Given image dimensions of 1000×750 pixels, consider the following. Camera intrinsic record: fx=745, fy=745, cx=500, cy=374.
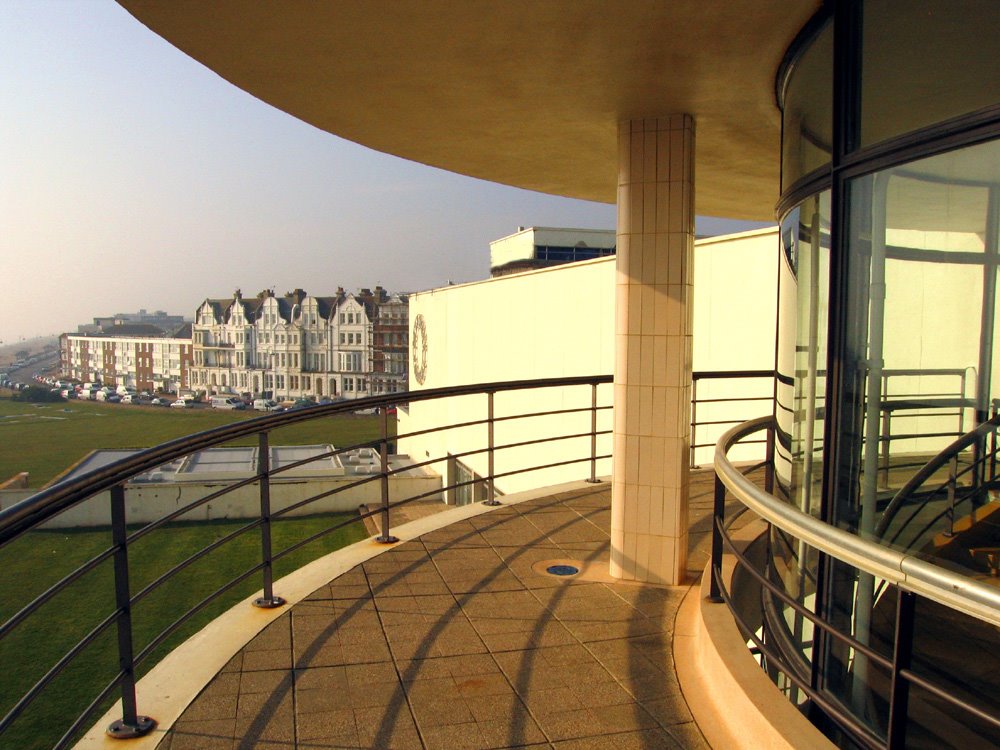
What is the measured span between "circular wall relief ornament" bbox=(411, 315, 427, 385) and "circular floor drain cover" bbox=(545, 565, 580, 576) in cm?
2499

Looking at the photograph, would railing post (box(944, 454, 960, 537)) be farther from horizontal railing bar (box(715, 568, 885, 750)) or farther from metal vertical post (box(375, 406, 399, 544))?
metal vertical post (box(375, 406, 399, 544))

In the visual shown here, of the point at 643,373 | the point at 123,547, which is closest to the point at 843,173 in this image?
the point at 643,373

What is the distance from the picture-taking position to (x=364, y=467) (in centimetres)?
3241

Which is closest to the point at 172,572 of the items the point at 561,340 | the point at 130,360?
the point at 561,340

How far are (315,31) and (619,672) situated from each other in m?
3.28

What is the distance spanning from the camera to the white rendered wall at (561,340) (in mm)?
9883

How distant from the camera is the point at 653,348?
188 inches

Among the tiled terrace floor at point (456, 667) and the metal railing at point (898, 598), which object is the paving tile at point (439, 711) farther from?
the metal railing at point (898, 598)

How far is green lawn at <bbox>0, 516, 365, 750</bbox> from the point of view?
11.4m

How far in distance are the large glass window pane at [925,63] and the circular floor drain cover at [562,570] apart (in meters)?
3.22

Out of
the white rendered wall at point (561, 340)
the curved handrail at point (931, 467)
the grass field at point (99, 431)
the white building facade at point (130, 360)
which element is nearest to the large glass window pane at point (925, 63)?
the curved handrail at point (931, 467)

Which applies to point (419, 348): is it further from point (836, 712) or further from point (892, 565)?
point (892, 565)

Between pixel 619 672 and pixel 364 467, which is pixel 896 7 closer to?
pixel 619 672

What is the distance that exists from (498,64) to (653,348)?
6.59ft
